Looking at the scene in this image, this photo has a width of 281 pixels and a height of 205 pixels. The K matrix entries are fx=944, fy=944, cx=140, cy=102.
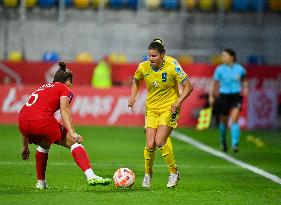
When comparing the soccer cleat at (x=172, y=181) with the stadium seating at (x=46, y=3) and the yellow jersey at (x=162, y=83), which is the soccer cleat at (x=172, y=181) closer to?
the yellow jersey at (x=162, y=83)

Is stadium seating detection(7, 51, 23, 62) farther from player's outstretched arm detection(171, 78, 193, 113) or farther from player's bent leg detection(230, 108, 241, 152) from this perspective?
player's outstretched arm detection(171, 78, 193, 113)

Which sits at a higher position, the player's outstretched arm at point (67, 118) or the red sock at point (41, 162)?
the player's outstretched arm at point (67, 118)

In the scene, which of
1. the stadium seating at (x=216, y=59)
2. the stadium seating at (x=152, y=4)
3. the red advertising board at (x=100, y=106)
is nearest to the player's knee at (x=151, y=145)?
the red advertising board at (x=100, y=106)

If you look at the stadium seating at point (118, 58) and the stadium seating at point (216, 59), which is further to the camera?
the stadium seating at point (216, 59)

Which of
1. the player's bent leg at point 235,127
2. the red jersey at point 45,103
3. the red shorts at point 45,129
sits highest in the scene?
the red jersey at point 45,103

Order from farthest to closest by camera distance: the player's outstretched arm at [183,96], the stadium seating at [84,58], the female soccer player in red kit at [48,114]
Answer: the stadium seating at [84,58] < the player's outstretched arm at [183,96] < the female soccer player in red kit at [48,114]

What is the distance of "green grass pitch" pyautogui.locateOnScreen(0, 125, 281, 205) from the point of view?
12102mm

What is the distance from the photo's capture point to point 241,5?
3600 cm

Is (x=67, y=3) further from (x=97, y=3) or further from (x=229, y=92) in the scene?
(x=229, y=92)

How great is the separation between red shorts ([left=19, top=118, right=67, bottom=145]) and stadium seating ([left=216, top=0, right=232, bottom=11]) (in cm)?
2361

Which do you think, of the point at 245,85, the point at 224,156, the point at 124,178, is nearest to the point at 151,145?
the point at 124,178

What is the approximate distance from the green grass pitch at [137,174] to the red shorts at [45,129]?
2.46ft

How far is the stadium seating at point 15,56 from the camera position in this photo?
3235 cm

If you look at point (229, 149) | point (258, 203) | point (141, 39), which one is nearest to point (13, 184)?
point (258, 203)
